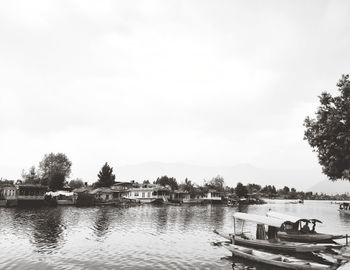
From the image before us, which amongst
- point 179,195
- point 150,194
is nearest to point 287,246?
point 150,194

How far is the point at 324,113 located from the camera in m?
33.6

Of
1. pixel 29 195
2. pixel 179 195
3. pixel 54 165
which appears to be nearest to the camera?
pixel 29 195

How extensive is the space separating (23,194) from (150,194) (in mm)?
40541

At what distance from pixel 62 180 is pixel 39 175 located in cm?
1941

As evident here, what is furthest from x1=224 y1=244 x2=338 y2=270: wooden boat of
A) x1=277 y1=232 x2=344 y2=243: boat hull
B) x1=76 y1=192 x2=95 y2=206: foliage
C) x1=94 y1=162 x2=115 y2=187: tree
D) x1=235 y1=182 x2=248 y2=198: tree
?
x1=235 y1=182 x2=248 y2=198: tree

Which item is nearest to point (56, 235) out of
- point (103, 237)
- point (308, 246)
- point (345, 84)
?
point (103, 237)

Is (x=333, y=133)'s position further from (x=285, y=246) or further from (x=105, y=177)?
(x=105, y=177)

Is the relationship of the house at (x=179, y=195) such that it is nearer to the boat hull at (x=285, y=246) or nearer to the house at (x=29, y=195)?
the house at (x=29, y=195)

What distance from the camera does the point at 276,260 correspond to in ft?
72.3

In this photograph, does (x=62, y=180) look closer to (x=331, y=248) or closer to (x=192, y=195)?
(x=192, y=195)

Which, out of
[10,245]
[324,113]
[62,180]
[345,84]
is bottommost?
[10,245]

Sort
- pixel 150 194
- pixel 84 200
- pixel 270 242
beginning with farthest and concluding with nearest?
pixel 150 194
pixel 84 200
pixel 270 242

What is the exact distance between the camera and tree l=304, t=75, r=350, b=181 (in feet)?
103

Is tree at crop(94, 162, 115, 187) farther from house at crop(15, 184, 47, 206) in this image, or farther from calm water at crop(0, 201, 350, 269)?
calm water at crop(0, 201, 350, 269)
